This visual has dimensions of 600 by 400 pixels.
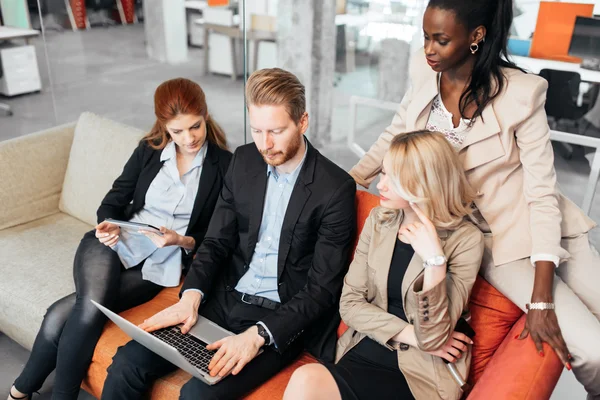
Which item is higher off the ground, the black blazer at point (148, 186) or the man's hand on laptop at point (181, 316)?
the black blazer at point (148, 186)

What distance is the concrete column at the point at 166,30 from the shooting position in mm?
5609

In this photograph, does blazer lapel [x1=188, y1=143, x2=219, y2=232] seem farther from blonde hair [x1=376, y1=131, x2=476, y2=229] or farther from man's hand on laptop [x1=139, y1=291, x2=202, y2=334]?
blonde hair [x1=376, y1=131, x2=476, y2=229]

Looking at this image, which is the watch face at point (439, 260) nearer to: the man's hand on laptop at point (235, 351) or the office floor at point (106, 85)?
the man's hand on laptop at point (235, 351)

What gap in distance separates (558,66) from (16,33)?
4713 mm

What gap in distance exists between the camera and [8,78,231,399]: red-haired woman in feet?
6.75

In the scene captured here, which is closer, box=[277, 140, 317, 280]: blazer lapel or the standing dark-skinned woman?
the standing dark-skinned woman

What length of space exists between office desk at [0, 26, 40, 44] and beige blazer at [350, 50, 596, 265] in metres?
4.91

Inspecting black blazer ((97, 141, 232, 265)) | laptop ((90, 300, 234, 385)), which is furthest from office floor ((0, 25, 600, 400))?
laptop ((90, 300, 234, 385))

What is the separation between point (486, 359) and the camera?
1.85m

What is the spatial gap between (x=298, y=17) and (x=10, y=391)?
11.1ft

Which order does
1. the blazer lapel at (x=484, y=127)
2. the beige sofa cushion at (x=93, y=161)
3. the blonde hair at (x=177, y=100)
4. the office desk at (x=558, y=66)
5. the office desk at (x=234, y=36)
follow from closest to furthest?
the blazer lapel at (x=484, y=127), the blonde hair at (x=177, y=100), the beige sofa cushion at (x=93, y=161), the office desk at (x=558, y=66), the office desk at (x=234, y=36)

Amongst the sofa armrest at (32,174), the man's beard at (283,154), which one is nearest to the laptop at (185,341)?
the man's beard at (283,154)

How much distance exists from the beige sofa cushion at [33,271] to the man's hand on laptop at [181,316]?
650 mm

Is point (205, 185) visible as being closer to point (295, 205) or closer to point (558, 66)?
point (295, 205)
